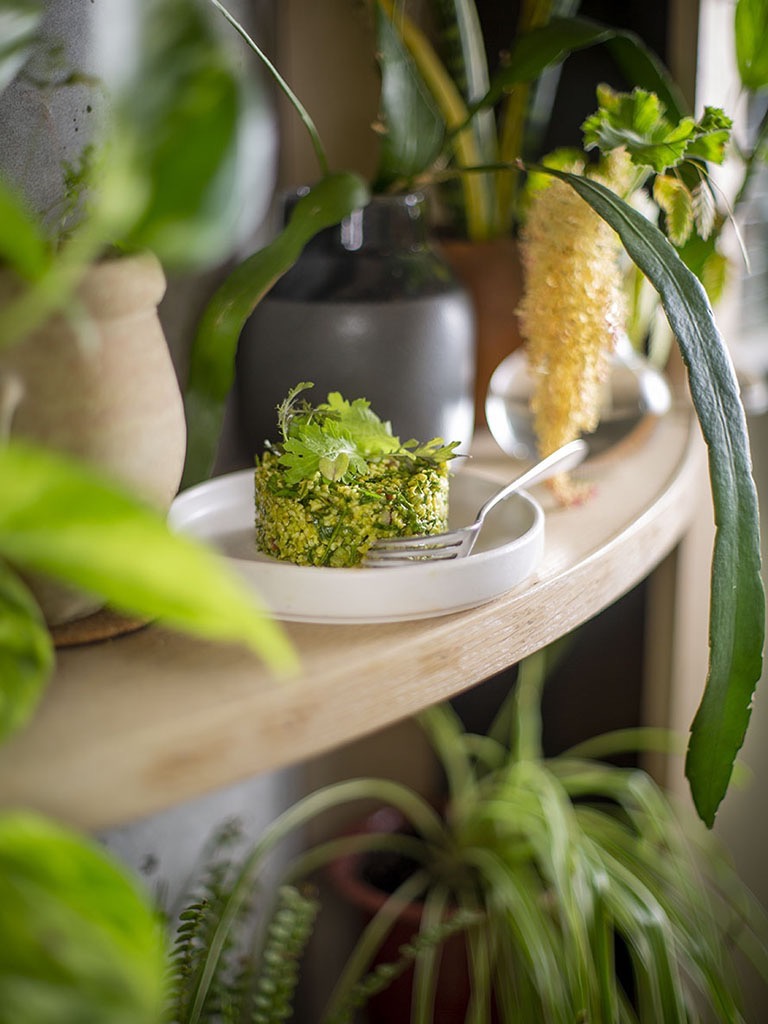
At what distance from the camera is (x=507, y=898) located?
79 cm

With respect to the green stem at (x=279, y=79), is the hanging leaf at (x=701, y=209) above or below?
below

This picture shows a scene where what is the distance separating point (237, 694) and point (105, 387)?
13 centimetres

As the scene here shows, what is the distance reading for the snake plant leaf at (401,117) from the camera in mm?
623

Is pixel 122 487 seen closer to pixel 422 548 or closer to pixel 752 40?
pixel 422 548

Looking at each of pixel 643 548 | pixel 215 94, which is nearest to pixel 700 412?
pixel 643 548

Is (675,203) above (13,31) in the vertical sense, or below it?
below

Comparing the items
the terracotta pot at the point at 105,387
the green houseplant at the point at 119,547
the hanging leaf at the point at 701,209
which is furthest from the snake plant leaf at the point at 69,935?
the hanging leaf at the point at 701,209

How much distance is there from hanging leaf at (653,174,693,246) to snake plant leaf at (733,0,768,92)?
122mm

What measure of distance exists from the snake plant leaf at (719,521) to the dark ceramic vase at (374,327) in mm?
149

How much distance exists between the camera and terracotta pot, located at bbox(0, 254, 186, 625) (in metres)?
0.39

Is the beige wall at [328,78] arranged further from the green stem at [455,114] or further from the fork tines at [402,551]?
the fork tines at [402,551]

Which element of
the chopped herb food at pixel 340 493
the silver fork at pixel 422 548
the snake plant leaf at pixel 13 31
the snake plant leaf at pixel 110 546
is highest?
the snake plant leaf at pixel 13 31

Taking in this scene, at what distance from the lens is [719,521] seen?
0.48 meters

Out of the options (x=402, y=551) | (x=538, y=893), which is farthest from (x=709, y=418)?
(x=538, y=893)
